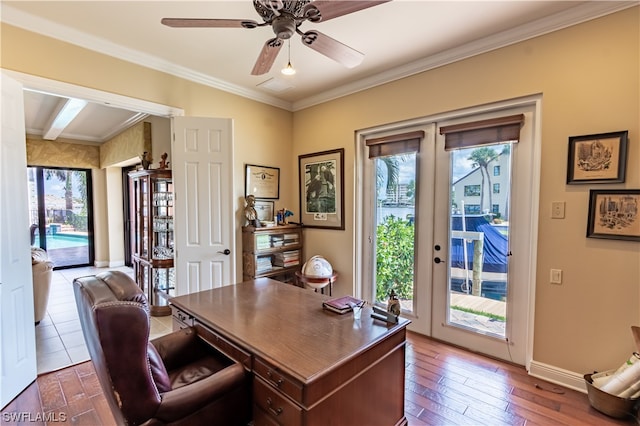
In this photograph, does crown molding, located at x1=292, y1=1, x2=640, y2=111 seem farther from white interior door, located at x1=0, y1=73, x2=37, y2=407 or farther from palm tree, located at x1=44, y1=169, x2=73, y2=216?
palm tree, located at x1=44, y1=169, x2=73, y2=216

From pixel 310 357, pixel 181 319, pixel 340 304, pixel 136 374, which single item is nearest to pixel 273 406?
pixel 310 357

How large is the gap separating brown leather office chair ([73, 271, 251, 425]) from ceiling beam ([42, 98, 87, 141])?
316cm

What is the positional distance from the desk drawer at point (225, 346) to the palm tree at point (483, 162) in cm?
243

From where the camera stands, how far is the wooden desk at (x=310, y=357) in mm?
1243

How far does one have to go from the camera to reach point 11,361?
2.18 metres

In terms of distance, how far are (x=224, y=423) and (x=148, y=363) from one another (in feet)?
1.62

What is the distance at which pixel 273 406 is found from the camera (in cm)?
133

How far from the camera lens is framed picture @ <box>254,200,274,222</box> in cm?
396

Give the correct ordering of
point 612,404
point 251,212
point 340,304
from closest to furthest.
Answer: point 340,304 < point 612,404 < point 251,212

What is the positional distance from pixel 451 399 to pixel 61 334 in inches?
152

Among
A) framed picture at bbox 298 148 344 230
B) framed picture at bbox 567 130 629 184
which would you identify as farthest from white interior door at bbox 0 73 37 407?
framed picture at bbox 567 130 629 184

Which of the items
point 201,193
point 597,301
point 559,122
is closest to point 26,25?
point 201,193

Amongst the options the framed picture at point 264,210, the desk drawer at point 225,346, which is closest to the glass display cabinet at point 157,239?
the framed picture at point 264,210

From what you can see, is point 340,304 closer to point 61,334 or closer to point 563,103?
point 563,103
